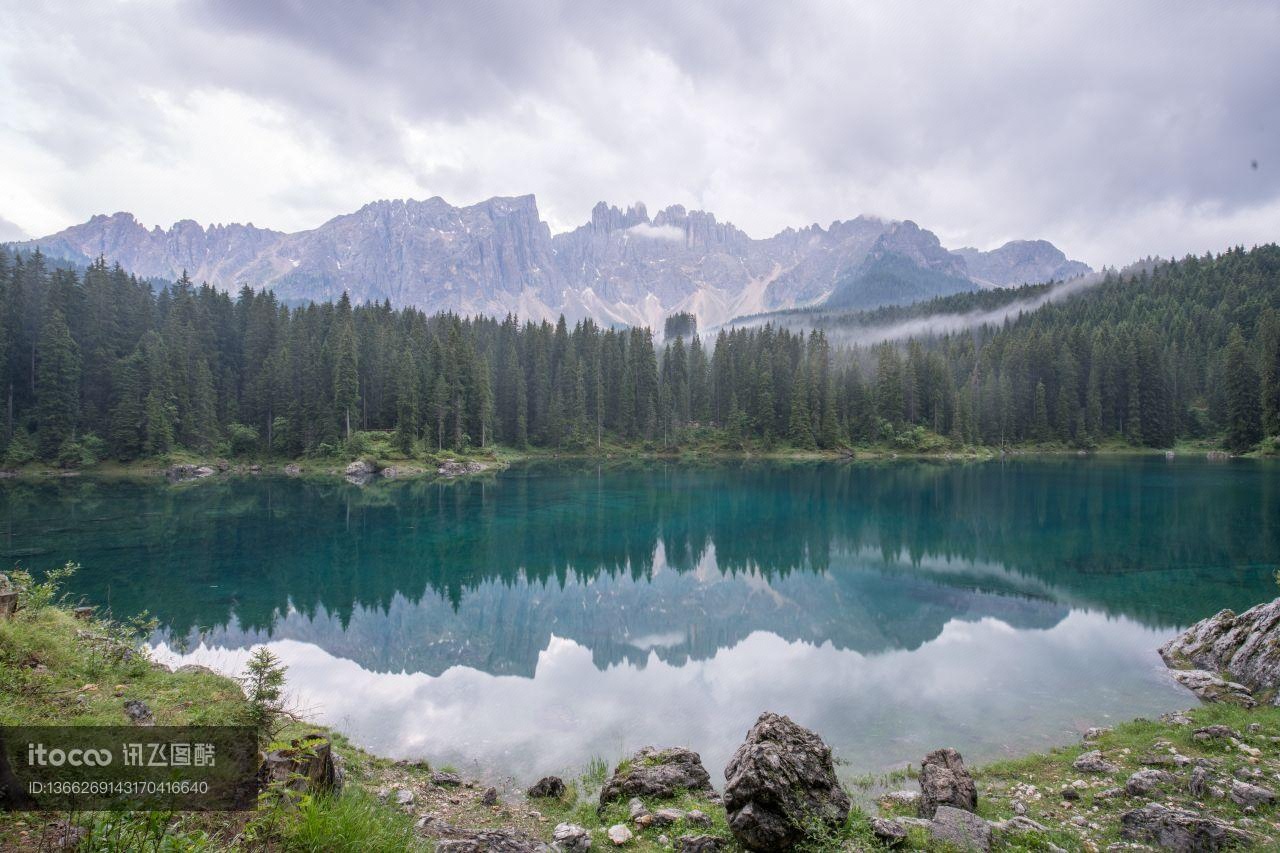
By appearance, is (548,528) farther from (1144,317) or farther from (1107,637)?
(1144,317)

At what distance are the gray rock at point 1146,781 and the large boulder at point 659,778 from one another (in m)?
7.40

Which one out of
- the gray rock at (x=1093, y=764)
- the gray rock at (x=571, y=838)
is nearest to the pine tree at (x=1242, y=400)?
the gray rock at (x=1093, y=764)

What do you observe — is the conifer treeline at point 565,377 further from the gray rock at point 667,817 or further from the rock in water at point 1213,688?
the rock in water at point 1213,688

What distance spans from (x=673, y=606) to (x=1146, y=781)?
17467 millimetres

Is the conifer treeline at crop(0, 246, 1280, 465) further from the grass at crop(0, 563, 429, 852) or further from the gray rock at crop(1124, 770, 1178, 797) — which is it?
the gray rock at crop(1124, 770, 1178, 797)

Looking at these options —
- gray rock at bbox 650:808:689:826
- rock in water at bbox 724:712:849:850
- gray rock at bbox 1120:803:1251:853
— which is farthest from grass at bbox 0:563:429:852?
gray rock at bbox 1120:803:1251:853

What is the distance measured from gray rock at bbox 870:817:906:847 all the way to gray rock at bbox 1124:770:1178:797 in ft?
17.5

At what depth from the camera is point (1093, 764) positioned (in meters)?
11.9

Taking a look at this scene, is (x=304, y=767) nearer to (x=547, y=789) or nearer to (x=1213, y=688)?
(x=547, y=789)

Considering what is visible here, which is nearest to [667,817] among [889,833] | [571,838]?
[571,838]

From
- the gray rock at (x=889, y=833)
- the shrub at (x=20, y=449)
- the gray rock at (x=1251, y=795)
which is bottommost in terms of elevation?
the gray rock at (x=1251, y=795)

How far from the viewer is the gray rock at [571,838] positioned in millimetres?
8609

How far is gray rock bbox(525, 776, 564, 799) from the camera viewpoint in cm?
1125

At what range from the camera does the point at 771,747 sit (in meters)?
8.97
